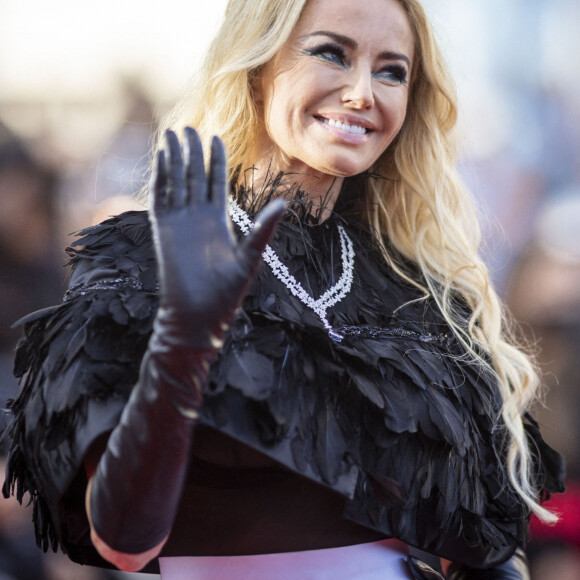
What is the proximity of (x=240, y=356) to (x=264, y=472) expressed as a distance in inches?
9.3

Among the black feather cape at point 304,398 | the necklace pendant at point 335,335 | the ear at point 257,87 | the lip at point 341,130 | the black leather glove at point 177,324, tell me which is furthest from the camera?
the ear at point 257,87

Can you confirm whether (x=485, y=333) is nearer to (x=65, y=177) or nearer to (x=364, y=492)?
(x=364, y=492)

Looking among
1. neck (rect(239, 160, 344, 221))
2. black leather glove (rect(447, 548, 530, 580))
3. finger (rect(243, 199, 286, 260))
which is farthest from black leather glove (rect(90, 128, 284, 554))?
black leather glove (rect(447, 548, 530, 580))

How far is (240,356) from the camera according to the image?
4.09 ft

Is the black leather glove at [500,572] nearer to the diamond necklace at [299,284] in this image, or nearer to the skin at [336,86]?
the diamond necklace at [299,284]

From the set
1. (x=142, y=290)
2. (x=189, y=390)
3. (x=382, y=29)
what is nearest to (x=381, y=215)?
(x=382, y=29)

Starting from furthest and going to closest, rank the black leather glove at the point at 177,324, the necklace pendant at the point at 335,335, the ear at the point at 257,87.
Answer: the ear at the point at 257,87
the necklace pendant at the point at 335,335
the black leather glove at the point at 177,324

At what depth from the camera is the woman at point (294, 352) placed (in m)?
1.06

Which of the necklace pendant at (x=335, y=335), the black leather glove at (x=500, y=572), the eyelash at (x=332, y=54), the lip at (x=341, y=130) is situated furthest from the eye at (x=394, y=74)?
the black leather glove at (x=500, y=572)

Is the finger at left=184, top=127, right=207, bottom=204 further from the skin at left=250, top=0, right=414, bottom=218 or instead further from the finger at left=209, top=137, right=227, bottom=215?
the skin at left=250, top=0, right=414, bottom=218

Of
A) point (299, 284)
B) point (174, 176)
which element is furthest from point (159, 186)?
point (299, 284)

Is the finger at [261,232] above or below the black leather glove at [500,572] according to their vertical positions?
above

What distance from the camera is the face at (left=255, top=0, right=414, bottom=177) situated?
1.58 metres

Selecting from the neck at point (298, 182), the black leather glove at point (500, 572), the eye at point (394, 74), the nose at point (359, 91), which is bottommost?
the black leather glove at point (500, 572)
